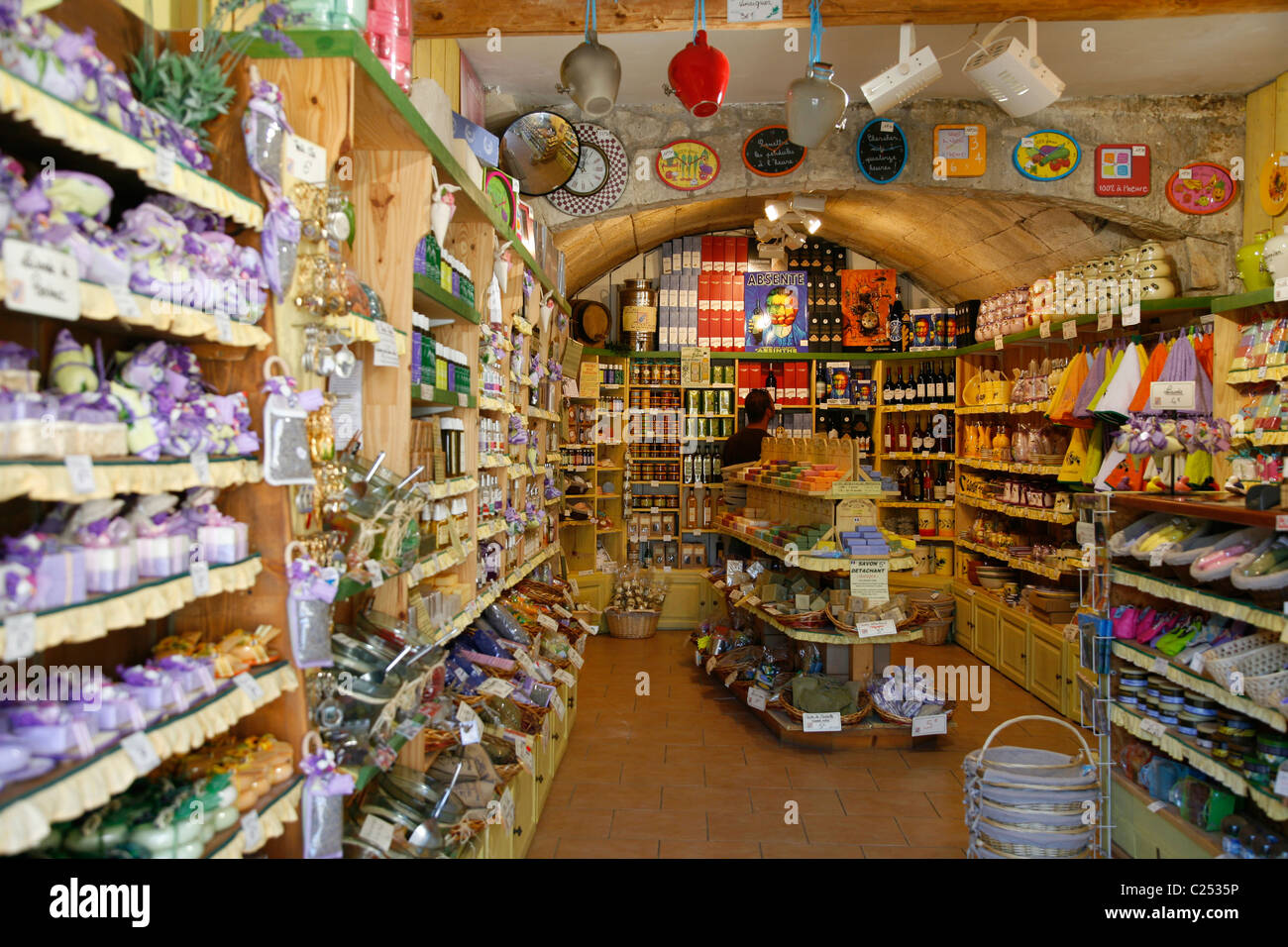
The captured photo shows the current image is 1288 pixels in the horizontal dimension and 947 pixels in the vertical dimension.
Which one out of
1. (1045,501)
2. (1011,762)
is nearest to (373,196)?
(1011,762)

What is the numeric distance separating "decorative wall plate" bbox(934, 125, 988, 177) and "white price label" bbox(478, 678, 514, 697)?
166 inches

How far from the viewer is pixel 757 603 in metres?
5.93

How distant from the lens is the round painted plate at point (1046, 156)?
5.58 m

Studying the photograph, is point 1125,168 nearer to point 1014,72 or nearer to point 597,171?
point 1014,72

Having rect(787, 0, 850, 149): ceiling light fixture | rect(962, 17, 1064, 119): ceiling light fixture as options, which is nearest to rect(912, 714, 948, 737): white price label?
rect(787, 0, 850, 149): ceiling light fixture

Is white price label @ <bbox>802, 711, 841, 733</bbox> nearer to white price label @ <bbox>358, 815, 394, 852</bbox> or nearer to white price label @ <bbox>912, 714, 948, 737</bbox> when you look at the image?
white price label @ <bbox>912, 714, 948, 737</bbox>

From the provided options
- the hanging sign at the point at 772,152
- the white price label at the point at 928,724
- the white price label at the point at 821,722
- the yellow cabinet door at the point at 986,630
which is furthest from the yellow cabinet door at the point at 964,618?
the hanging sign at the point at 772,152

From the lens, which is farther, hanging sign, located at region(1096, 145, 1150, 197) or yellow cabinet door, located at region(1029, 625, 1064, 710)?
yellow cabinet door, located at region(1029, 625, 1064, 710)

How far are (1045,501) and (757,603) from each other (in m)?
2.34

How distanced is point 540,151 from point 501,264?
5.74ft

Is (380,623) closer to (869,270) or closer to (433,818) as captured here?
(433,818)

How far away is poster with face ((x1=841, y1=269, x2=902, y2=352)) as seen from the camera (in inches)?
362

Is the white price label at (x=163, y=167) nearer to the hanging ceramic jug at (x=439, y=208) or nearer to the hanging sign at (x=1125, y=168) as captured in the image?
the hanging ceramic jug at (x=439, y=208)

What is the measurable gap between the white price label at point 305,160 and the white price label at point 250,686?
43.8 inches
